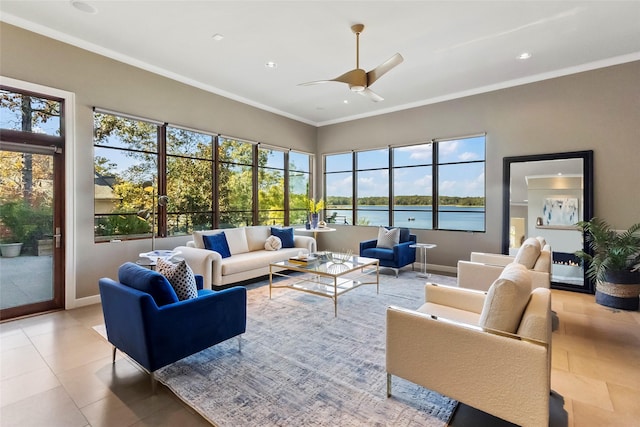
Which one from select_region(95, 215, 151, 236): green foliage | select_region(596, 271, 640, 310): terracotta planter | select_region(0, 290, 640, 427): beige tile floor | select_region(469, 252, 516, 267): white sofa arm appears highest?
select_region(95, 215, 151, 236): green foliage

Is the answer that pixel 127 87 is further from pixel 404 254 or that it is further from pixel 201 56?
pixel 404 254

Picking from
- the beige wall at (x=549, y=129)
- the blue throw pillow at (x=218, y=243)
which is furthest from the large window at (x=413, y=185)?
the blue throw pillow at (x=218, y=243)

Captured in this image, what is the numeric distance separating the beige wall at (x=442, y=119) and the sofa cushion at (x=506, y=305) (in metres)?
4.24

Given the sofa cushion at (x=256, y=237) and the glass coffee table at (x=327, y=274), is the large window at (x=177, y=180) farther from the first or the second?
the glass coffee table at (x=327, y=274)

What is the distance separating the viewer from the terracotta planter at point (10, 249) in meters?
3.52

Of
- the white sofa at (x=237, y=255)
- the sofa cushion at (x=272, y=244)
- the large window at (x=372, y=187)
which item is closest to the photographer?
the white sofa at (x=237, y=255)

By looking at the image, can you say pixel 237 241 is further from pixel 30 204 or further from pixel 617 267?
pixel 617 267

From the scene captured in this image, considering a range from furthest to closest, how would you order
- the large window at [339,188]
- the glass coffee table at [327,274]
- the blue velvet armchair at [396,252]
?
the large window at [339,188]
the blue velvet armchair at [396,252]
the glass coffee table at [327,274]

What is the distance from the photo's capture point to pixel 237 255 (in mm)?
5152

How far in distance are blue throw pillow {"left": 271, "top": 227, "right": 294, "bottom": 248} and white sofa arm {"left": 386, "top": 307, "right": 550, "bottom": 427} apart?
399 centimetres

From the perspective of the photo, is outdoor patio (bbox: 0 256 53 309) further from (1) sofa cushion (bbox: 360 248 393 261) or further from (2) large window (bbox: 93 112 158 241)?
(1) sofa cushion (bbox: 360 248 393 261)

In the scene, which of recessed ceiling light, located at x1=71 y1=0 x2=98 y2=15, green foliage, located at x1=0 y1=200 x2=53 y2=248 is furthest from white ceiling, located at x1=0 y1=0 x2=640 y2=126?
green foliage, located at x1=0 y1=200 x2=53 y2=248

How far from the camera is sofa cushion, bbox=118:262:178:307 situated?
222 centimetres

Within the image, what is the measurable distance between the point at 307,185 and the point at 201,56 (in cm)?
409
